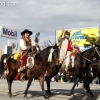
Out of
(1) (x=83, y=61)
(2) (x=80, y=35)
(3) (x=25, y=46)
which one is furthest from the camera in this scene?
(2) (x=80, y=35)

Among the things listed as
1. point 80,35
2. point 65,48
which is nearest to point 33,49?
point 65,48

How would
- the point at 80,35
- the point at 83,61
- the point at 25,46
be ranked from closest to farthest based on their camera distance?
the point at 25,46 → the point at 83,61 → the point at 80,35

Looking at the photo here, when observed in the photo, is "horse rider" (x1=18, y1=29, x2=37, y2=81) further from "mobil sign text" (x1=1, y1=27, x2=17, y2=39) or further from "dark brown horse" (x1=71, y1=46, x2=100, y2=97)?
"mobil sign text" (x1=1, y1=27, x2=17, y2=39)

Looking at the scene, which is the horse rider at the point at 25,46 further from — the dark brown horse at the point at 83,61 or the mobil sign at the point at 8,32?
the mobil sign at the point at 8,32

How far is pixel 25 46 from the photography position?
11992 mm

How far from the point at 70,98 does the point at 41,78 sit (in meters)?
1.58

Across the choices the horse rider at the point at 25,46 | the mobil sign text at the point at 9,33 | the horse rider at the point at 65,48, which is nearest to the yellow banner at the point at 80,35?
the mobil sign text at the point at 9,33

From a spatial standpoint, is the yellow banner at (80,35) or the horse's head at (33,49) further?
the yellow banner at (80,35)

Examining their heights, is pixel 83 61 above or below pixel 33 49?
below

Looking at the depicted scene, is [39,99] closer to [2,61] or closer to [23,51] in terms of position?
[23,51]

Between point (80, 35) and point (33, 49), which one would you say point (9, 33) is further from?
point (33, 49)

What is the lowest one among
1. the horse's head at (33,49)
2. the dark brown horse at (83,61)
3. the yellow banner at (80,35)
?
the dark brown horse at (83,61)

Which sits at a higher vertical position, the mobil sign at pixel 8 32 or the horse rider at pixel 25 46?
the mobil sign at pixel 8 32

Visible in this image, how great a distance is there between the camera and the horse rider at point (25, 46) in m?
12.0
